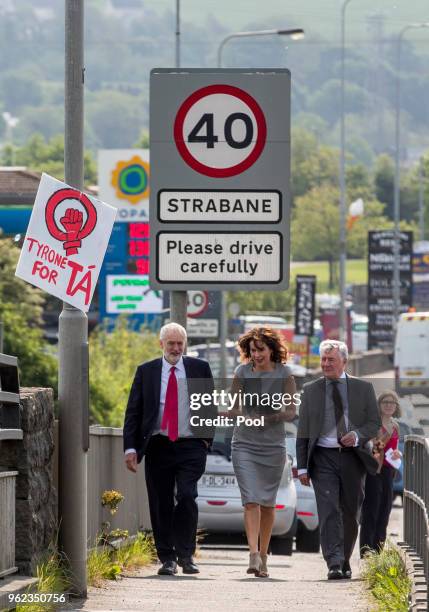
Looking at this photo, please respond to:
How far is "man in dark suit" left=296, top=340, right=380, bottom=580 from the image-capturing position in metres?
12.0

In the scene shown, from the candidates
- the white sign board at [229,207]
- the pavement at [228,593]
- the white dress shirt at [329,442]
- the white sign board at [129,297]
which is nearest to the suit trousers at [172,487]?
the pavement at [228,593]

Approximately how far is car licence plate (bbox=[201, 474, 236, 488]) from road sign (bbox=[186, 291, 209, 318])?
72.2 inches

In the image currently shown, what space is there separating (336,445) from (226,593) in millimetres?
1884

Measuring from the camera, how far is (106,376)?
3538 centimetres

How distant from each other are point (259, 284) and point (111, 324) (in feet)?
129

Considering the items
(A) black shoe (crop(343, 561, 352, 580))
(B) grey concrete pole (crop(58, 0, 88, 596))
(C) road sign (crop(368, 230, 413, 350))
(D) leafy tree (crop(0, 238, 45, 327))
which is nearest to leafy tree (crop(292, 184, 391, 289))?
(C) road sign (crop(368, 230, 413, 350))

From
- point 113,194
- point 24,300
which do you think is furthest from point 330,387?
point 113,194

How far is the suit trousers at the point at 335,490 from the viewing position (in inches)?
481

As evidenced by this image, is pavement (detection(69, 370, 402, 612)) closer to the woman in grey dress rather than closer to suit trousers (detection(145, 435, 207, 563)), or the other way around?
suit trousers (detection(145, 435, 207, 563))

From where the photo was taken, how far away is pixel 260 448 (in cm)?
1195

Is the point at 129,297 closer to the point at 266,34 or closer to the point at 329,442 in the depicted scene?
the point at 266,34

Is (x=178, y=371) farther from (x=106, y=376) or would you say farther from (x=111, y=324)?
(x=111, y=324)

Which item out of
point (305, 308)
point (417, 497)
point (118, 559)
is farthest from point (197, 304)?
point (305, 308)

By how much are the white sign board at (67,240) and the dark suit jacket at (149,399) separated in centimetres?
169
